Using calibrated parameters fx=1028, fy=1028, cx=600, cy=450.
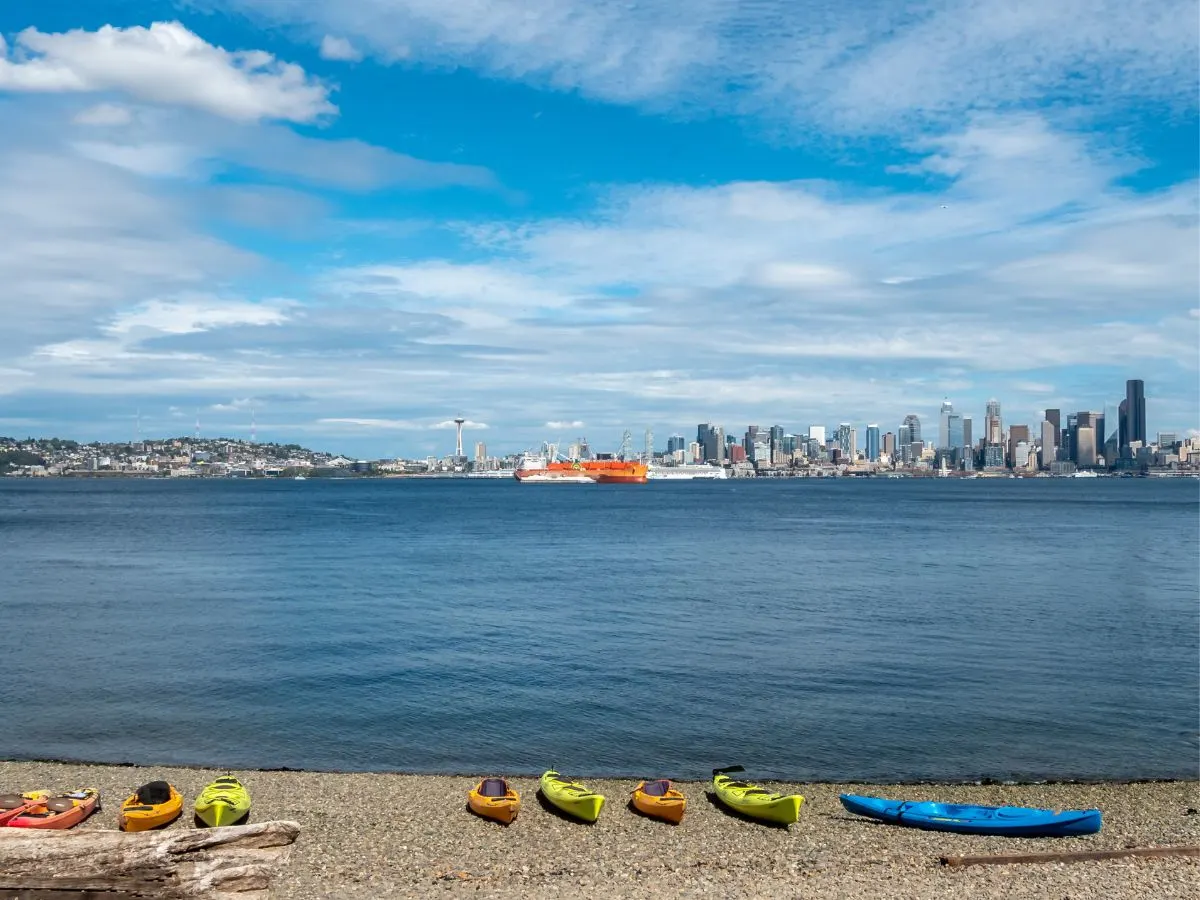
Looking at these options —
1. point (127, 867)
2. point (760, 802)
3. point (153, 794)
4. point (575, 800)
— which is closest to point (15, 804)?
point (153, 794)

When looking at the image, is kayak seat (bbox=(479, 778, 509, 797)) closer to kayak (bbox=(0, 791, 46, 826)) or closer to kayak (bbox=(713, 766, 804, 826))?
kayak (bbox=(713, 766, 804, 826))

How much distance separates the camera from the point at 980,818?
14773 mm

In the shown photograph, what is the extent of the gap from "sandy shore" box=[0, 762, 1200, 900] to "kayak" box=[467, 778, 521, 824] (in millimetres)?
164

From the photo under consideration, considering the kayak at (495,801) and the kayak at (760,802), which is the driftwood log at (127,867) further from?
the kayak at (760,802)

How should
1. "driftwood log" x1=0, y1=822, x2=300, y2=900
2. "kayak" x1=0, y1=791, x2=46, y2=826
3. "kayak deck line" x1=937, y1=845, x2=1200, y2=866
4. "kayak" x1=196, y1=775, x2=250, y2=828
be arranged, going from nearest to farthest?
1. "driftwood log" x1=0, y1=822, x2=300, y2=900
2. "kayak deck line" x1=937, y1=845, x2=1200, y2=866
3. "kayak" x1=0, y1=791, x2=46, y2=826
4. "kayak" x1=196, y1=775, x2=250, y2=828

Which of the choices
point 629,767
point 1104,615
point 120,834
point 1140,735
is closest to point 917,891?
point 629,767

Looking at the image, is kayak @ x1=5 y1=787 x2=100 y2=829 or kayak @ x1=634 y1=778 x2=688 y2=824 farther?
kayak @ x1=634 y1=778 x2=688 y2=824

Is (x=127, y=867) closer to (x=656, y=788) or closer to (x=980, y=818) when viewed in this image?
(x=656, y=788)

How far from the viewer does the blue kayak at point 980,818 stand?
14.4 m

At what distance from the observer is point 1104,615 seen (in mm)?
37875

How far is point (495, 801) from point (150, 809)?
493 centimetres

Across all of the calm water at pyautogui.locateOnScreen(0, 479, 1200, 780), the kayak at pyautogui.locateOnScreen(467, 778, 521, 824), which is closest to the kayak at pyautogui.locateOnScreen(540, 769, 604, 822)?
the kayak at pyautogui.locateOnScreen(467, 778, 521, 824)

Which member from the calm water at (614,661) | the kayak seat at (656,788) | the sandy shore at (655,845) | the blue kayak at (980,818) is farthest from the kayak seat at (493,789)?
the blue kayak at (980,818)

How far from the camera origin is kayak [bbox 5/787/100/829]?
554 inches
